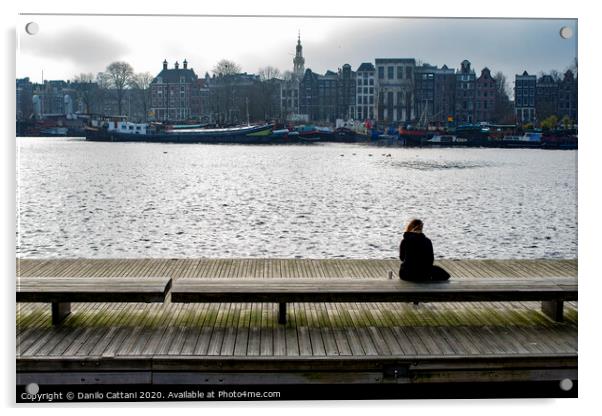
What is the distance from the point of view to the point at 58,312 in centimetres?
640

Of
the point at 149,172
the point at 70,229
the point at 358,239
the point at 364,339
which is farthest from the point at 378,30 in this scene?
the point at 149,172

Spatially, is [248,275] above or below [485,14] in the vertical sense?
below

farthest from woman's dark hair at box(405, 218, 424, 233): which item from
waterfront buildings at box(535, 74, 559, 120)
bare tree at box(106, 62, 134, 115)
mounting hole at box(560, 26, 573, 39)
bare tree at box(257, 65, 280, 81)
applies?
bare tree at box(106, 62, 134, 115)

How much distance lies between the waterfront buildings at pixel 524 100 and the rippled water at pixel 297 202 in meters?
0.74

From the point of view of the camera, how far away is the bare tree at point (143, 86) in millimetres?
9000

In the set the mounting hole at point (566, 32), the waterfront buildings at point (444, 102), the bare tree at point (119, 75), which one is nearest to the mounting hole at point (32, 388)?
the bare tree at point (119, 75)

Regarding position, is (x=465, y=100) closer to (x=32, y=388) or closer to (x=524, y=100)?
(x=524, y=100)

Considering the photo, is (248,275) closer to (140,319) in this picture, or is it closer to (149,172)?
(140,319)

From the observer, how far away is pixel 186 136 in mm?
15680

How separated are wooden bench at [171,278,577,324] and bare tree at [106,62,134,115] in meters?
3.44

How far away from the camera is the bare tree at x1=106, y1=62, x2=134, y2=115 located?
8.48m

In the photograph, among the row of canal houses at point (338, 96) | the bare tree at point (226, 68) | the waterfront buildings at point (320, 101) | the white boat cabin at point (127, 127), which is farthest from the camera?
the white boat cabin at point (127, 127)

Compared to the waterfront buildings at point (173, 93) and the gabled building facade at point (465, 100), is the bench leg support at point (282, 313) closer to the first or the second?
the waterfront buildings at point (173, 93)
